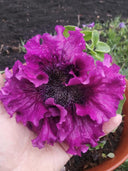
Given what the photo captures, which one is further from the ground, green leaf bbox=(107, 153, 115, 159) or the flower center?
the flower center

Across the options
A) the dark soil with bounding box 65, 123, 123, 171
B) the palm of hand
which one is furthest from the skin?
the dark soil with bounding box 65, 123, 123, 171

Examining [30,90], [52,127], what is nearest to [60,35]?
[30,90]

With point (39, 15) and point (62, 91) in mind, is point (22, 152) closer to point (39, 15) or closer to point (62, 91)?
point (62, 91)

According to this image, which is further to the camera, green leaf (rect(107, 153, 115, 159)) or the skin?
green leaf (rect(107, 153, 115, 159))

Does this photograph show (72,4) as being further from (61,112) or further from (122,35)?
(61,112)

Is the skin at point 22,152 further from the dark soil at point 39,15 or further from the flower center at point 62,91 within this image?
the dark soil at point 39,15

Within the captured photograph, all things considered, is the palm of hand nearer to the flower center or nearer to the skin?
the skin
